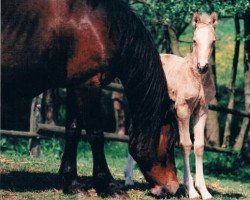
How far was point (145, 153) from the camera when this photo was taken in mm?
6480

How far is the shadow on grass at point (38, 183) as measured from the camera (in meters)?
6.58

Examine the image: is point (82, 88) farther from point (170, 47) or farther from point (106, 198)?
point (170, 47)

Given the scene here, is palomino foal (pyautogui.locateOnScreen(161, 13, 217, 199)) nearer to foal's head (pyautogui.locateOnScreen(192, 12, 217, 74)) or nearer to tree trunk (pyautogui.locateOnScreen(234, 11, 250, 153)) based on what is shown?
foal's head (pyautogui.locateOnScreen(192, 12, 217, 74))

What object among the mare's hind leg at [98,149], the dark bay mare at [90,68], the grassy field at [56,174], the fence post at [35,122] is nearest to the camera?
the dark bay mare at [90,68]

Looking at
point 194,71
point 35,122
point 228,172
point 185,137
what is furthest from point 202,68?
point 228,172

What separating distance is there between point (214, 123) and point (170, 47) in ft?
7.10

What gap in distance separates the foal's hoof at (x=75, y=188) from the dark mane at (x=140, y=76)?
779mm

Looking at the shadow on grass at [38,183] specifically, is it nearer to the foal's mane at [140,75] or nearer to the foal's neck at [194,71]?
the foal's mane at [140,75]

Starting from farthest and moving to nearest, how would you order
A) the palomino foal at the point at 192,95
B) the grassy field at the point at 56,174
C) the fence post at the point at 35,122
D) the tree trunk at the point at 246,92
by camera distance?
1. the tree trunk at the point at 246,92
2. the fence post at the point at 35,122
3. the palomino foal at the point at 192,95
4. the grassy field at the point at 56,174

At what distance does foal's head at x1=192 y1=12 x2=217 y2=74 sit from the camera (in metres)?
6.20

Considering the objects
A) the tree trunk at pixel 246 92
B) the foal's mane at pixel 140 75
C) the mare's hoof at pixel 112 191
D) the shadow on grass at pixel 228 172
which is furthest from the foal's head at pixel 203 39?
the shadow on grass at pixel 228 172

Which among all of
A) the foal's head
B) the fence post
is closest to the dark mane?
the foal's head

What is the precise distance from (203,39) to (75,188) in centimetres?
220

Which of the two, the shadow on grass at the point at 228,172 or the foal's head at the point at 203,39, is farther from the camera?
the shadow on grass at the point at 228,172
